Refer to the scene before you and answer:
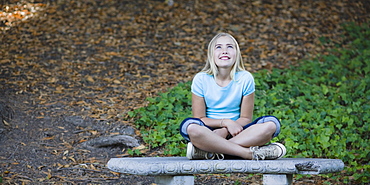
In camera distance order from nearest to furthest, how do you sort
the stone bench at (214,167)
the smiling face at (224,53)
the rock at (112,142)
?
1. the stone bench at (214,167)
2. the smiling face at (224,53)
3. the rock at (112,142)

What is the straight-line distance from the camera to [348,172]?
464cm

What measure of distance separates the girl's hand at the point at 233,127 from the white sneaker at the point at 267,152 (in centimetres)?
20

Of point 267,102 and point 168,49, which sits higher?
point 168,49

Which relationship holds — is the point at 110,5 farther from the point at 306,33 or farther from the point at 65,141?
the point at 65,141

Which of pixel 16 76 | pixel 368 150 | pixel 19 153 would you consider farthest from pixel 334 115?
pixel 16 76

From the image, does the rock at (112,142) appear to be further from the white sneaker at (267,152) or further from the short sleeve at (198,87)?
the white sneaker at (267,152)

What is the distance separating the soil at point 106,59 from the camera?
15.6ft

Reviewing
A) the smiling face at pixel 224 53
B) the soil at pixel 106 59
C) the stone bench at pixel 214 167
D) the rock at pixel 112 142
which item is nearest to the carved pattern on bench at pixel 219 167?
the stone bench at pixel 214 167

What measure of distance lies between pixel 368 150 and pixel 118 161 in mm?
3123

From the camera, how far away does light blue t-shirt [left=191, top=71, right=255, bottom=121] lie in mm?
3578

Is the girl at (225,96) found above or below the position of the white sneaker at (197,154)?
above

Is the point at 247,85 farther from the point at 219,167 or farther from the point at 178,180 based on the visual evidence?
the point at 178,180

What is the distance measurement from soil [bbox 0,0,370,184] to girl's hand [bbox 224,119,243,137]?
1250 mm

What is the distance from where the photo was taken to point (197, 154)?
129 inches
